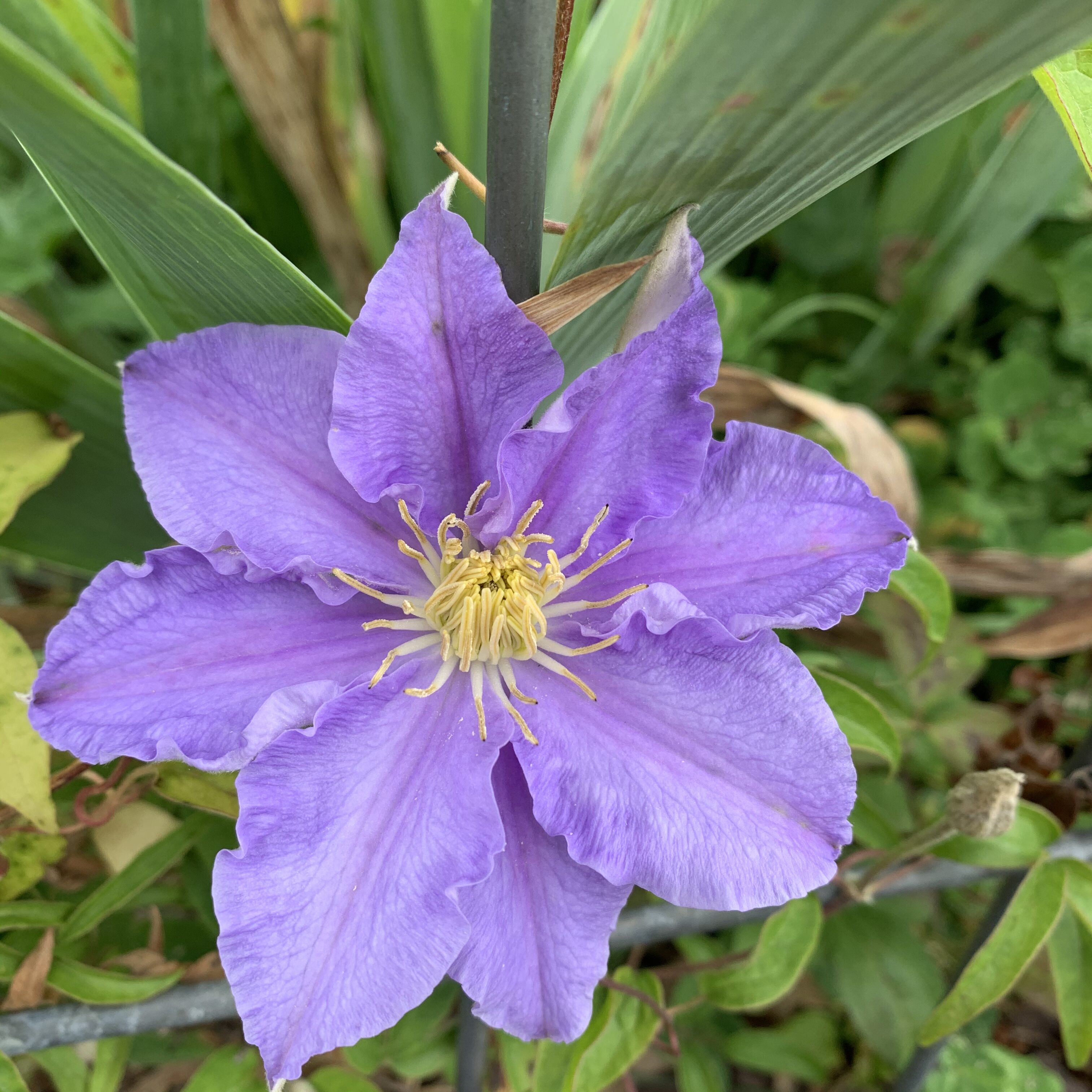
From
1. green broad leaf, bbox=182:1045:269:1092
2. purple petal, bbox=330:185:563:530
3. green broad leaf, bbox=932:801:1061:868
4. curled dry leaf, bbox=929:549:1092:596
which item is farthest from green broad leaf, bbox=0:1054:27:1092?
curled dry leaf, bbox=929:549:1092:596

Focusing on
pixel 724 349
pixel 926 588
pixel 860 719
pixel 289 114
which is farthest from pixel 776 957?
pixel 289 114

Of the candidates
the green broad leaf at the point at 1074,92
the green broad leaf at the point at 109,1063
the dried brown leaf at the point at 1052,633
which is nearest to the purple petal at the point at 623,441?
the green broad leaf at the point at 1074,92

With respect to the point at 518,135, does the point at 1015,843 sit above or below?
below

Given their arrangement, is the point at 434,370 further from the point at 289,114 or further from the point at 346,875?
the point at 289,114

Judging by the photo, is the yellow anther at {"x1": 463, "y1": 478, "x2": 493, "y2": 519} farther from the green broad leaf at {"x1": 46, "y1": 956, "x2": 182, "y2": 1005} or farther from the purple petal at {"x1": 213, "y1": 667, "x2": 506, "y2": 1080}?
the green broad leaf at {"x1": 46, "y1": 956, "x2": 182, "y2": 1005}

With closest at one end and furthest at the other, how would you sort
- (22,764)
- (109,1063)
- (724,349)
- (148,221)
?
(148,221) → (22,764) → (109,1063) → (724,349)

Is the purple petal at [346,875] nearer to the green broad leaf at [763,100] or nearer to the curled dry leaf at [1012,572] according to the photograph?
the green broad leaf at [763,100]
